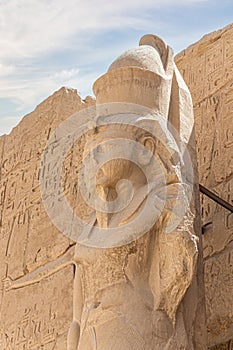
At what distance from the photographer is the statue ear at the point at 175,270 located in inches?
181

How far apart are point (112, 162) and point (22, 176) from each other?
2.82 metres

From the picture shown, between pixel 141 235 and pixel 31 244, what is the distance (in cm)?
243

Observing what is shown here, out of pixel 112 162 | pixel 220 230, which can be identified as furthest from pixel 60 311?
pixel 112 162

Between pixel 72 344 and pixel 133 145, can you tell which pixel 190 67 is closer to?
pixel 133 145

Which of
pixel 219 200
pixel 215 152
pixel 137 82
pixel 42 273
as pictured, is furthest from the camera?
pixel 42 273

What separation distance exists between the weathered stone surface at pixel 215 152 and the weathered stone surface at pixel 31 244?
41.1 inches

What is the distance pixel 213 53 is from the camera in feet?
21.8

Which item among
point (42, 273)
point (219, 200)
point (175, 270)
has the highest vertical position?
point (42, 273)

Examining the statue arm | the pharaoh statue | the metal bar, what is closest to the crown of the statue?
the pharaoh statue

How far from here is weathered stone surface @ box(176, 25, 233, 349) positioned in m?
5.53

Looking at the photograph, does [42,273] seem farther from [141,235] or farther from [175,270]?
[175,270]

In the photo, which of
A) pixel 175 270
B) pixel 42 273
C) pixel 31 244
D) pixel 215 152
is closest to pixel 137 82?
pixel 175 270

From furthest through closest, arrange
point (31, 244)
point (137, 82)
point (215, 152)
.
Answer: point (31, 244)
point (215, 152)
point (137, 82)

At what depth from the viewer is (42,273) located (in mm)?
6703
